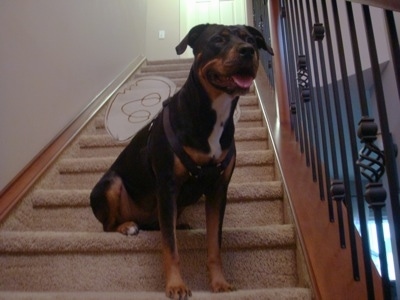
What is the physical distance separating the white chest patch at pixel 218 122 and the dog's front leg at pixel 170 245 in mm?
182

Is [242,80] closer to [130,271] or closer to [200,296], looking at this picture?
[200,296]

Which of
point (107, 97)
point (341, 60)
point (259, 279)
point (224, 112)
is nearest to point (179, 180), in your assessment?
point (224, 112)

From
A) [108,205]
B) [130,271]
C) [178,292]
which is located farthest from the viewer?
[108,205]

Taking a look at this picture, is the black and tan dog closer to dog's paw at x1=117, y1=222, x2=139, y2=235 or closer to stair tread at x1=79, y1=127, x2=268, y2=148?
dog's paw at x1=117, y1=222, x2=139, y2=235

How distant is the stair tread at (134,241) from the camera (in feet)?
4.54

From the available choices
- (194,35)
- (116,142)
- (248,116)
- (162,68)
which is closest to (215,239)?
(194,35)

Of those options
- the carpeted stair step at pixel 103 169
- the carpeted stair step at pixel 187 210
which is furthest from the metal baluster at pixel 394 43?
the carpeted stair step at pixel 103 169

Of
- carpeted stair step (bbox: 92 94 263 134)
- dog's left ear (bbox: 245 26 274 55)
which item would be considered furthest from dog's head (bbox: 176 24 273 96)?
carpeted stair step (bbox: 92 94 263 134)

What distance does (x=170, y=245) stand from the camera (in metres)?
1.22

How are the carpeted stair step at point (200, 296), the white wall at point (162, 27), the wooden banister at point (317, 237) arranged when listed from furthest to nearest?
the white wall at point (162, 27) < the carpeted stair step at point (200, 296) < the wooden banister at point (317, 237)

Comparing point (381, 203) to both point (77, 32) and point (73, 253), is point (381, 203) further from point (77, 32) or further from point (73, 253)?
point (77, 32)

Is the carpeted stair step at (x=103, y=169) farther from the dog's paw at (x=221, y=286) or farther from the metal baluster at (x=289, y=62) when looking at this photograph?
the dog's paw at (x=221, y=286)

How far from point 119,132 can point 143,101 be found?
0.65 metres

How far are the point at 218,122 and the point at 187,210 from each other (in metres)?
0.57
